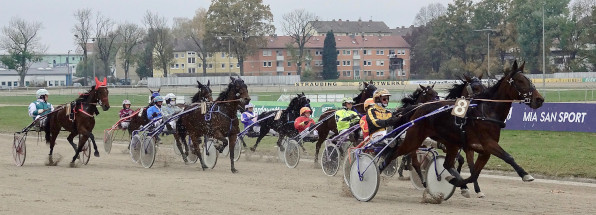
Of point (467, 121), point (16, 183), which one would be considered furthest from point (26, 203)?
point (467, 121)

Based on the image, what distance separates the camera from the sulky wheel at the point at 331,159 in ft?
47.0

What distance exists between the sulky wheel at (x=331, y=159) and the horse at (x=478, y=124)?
3.31 m

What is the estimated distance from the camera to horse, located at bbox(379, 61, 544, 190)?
33.7ft

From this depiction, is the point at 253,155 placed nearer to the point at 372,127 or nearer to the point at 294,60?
the point at 372,127

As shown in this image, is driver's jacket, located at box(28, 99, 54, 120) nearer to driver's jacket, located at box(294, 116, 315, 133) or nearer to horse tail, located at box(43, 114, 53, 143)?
horse tail, located at box(43, 114, 53, 143)

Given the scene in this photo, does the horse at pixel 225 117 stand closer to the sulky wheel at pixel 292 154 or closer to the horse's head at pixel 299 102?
the sulky wheel at pixel 292 154

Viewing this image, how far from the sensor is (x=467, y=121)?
34.3 ft

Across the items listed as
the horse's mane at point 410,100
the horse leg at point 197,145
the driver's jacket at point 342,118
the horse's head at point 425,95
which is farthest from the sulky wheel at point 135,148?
the horse's head at point 425,95

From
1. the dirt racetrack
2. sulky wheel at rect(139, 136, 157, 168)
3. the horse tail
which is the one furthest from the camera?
the horse tail

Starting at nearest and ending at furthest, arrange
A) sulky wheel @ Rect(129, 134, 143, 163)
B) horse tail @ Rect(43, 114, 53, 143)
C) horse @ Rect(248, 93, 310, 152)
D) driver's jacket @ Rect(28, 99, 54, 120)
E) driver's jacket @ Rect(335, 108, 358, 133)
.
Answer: driver's jacket @ Rect(335, 108, 358, 133)
sulky wheel @ Rect(129, 134, 143, 163)
horse tail @ Rect(43, 114, 53, 143)
driver's jacket @ Rect(28, 99, 54, 120)
horse @ Rect(248, 93, 310, 152)

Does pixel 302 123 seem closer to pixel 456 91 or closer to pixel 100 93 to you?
pixel 100 93

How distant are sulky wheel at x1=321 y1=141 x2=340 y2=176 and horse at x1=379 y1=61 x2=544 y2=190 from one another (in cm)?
331

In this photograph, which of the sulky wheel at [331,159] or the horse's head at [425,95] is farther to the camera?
the sulky wheel at [331,159]

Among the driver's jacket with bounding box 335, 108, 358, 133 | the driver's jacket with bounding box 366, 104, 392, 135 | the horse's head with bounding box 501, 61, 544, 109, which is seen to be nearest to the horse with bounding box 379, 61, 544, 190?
the horse's head with bounding box 501, 61, 544, 109
